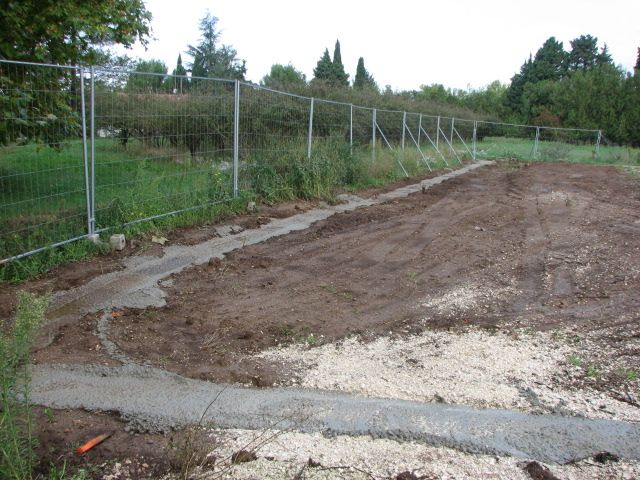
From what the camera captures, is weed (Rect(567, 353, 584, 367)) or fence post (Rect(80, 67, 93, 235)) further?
fence post (Rect(80, 67, 93, 235))

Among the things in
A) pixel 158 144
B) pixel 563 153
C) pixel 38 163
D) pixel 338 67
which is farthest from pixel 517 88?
pixel 38 163

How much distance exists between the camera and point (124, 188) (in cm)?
771

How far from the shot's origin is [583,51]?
69.2m

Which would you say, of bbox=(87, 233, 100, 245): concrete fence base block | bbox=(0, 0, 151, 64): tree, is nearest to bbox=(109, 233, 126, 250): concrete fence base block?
bbox=(87, 233, 100, 245): concrete fence base block

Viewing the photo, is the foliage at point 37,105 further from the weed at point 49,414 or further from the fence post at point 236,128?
the weed at point 49,414

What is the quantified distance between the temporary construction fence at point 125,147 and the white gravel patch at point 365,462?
4.03 metres

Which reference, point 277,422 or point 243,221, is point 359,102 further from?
point 277,422

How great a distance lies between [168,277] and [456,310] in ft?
10.5

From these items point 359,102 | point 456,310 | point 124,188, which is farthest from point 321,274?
point 359,102

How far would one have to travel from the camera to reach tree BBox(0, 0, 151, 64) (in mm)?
8492

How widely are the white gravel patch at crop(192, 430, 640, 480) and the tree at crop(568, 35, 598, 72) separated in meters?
75.6

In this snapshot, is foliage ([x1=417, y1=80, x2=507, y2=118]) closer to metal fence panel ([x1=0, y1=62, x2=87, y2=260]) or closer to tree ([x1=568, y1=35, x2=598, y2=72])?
tree ([x1=568, y1=35, x2=598, y2=72])

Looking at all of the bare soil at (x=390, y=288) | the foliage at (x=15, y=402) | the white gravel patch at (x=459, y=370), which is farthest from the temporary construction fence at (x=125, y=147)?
the white gravel patch at (x=459, y=370)

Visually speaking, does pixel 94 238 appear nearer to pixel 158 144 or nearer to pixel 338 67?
pixel 158 144
